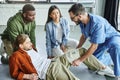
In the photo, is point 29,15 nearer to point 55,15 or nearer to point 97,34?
point 55,15

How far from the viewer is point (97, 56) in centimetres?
280

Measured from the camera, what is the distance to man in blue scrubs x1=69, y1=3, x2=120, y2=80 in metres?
2.44

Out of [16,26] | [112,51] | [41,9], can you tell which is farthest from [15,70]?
[41,9]

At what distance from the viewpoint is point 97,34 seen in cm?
246

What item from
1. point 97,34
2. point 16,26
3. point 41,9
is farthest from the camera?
point 41,9

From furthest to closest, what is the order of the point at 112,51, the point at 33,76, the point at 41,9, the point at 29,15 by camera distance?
1. the point at 41,9
2. the point at 29,15
3. the point at 112,51
4. the point at 33,76

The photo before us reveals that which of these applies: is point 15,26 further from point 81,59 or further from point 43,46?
point 43,46

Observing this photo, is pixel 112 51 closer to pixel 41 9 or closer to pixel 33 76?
pixel 33 76

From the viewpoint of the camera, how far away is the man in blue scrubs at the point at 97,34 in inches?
96.2

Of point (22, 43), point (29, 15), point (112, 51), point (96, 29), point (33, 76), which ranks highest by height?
point (29, 15)

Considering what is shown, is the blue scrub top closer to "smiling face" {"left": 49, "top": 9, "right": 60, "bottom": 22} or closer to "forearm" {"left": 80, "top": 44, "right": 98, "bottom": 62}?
"forearm" {"left": 80, "top": 44, "right": 98, "bottom": 62}

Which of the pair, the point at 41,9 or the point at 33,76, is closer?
the point at 33,76

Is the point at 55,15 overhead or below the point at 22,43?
overhead

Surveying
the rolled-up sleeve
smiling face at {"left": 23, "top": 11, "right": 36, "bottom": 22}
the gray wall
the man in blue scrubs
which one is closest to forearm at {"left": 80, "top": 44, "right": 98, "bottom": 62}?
the man in blue scrubs
